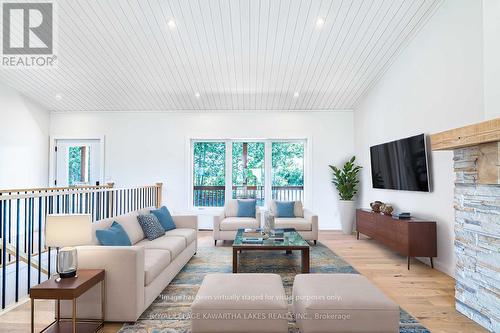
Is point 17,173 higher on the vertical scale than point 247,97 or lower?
lower

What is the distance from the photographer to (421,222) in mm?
3734

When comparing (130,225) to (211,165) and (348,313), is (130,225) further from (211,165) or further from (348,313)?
(211,165)

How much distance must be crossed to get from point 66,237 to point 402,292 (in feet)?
10.8

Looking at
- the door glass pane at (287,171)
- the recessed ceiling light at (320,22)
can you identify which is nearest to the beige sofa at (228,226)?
the door glass pane at (287,171)

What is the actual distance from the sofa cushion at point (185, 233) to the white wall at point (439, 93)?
3.40 meters

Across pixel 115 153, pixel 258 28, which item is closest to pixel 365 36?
pixel 258 28

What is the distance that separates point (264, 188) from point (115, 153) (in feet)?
12.0

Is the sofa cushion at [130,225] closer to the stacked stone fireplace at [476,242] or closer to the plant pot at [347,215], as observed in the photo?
the stacked stone fireplace at [476,242]

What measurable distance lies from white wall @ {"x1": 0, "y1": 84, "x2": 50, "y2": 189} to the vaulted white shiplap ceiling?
28 centimetres

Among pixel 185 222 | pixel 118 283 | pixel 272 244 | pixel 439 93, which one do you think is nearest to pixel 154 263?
pixel 118 283

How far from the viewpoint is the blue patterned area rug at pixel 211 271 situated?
2340 mm

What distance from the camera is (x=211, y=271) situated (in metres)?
3.71

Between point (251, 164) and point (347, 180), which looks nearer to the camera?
point (347, 180)

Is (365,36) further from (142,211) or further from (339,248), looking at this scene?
(142,211)
